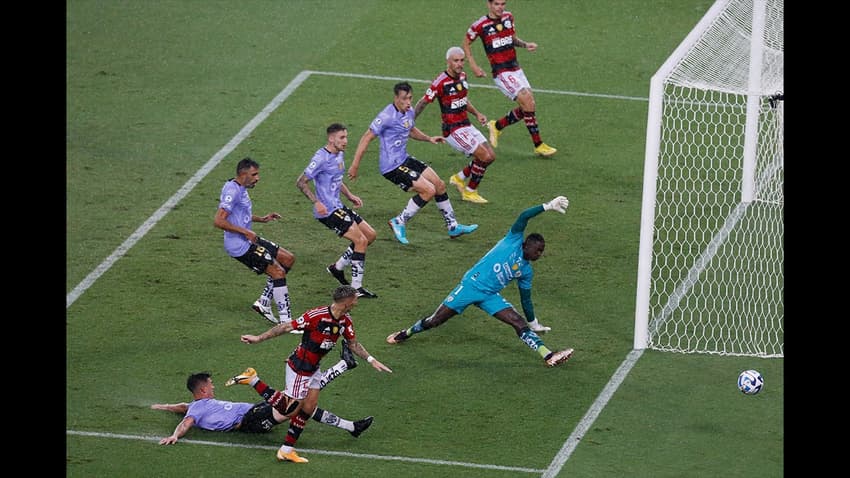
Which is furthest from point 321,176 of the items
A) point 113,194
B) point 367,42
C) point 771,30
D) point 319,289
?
point 367,42

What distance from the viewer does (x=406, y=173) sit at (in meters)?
18.8

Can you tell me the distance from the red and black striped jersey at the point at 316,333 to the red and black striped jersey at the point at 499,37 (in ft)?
25.9

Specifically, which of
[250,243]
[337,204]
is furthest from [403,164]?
A: [250,243]

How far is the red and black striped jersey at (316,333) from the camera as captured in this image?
559 inches

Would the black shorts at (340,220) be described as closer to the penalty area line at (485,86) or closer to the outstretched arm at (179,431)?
the outstretched arm at (179,431)

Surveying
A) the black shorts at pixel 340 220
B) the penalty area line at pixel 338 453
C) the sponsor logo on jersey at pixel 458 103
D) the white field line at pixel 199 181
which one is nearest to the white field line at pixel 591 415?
the white field line at pixel 199 181

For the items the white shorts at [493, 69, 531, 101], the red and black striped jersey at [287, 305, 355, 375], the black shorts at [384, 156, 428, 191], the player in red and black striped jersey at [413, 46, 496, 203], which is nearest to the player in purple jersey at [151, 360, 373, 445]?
the red and black striped jersey at [287, 305, 355, 375]

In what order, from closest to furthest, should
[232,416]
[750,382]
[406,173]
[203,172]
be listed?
[232,416]
[750,382]
[406,173]
[203,172]

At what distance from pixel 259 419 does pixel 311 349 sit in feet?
2.76

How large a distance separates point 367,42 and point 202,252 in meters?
7.63

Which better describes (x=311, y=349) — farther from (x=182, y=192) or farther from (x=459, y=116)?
(x=182, y=192)

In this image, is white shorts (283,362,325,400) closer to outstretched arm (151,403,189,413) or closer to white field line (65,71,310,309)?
outstretched arm (151,403,189,413)

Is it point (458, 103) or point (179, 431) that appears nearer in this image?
point (179, 431)

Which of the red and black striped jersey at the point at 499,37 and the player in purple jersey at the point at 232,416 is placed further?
the red and black striped jersey at the point at 499,37
